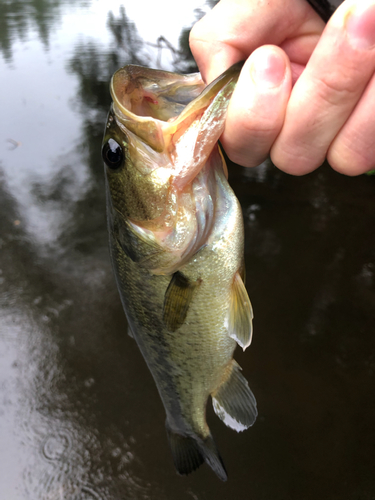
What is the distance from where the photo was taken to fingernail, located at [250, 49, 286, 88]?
0.81 m

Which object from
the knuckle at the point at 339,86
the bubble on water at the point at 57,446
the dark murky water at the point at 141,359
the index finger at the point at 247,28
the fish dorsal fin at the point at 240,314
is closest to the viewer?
the knuckle at the point at 339,86

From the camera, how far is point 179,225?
103cm

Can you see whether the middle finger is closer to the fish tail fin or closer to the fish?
the fish

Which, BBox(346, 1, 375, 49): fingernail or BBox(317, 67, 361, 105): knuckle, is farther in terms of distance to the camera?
BBox(317, 67, 361, 105): knuckle

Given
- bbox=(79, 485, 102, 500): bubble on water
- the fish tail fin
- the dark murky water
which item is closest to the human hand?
the fish tail fin

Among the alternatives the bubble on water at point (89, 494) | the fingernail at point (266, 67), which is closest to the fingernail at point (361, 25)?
the fingernail at point (266, 67)

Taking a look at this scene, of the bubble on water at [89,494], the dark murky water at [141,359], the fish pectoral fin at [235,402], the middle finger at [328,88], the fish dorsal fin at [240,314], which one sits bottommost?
the bubble on water at [89,494]

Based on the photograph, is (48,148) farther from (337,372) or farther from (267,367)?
(337,372)

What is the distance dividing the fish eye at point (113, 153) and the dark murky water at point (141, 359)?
8.36ft

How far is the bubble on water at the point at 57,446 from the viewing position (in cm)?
282

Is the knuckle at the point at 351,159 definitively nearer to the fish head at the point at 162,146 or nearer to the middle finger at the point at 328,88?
the middle finger at the point at 328,88

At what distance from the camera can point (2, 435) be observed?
9.52 feet

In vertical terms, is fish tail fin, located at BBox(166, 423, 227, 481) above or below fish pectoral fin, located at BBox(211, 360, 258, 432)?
below

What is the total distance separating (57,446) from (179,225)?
282cm
